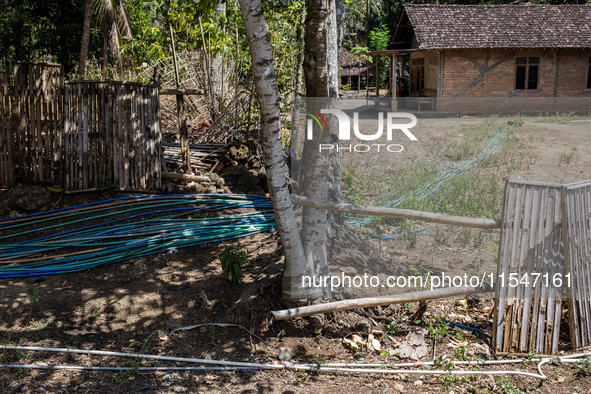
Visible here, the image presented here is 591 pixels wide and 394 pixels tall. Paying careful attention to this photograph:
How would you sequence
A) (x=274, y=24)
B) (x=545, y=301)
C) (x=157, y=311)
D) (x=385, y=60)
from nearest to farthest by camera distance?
1. (x=545, y=301)
2. (x=157, y=311)
3. (x=274, y=24)
4. (x=385, y=60)

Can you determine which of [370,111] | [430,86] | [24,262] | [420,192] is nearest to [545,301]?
[420,192]

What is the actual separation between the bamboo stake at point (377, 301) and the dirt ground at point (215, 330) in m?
0.23

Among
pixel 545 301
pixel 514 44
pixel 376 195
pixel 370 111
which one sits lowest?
pixel 545 301

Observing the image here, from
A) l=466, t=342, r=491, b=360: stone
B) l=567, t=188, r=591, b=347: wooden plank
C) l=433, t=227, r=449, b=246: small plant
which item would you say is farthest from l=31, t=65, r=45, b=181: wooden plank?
l=567, t=188, r=591, b=347: wooden plank

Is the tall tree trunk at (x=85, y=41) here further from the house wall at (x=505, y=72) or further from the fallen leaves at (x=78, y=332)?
the house wall at (x=505, y=72)

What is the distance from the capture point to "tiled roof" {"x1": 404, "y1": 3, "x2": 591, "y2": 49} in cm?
1958

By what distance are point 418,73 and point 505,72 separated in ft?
13.8

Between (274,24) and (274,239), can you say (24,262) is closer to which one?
(274,239)

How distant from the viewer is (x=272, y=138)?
4098 millimetres

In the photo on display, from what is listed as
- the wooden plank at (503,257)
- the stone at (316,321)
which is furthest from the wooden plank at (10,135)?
the wooden plank at (503,257)

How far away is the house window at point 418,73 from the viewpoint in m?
22.9

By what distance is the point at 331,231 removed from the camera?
550 cm

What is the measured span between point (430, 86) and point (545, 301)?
18.8 m

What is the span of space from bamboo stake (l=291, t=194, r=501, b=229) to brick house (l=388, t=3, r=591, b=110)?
16.6m
